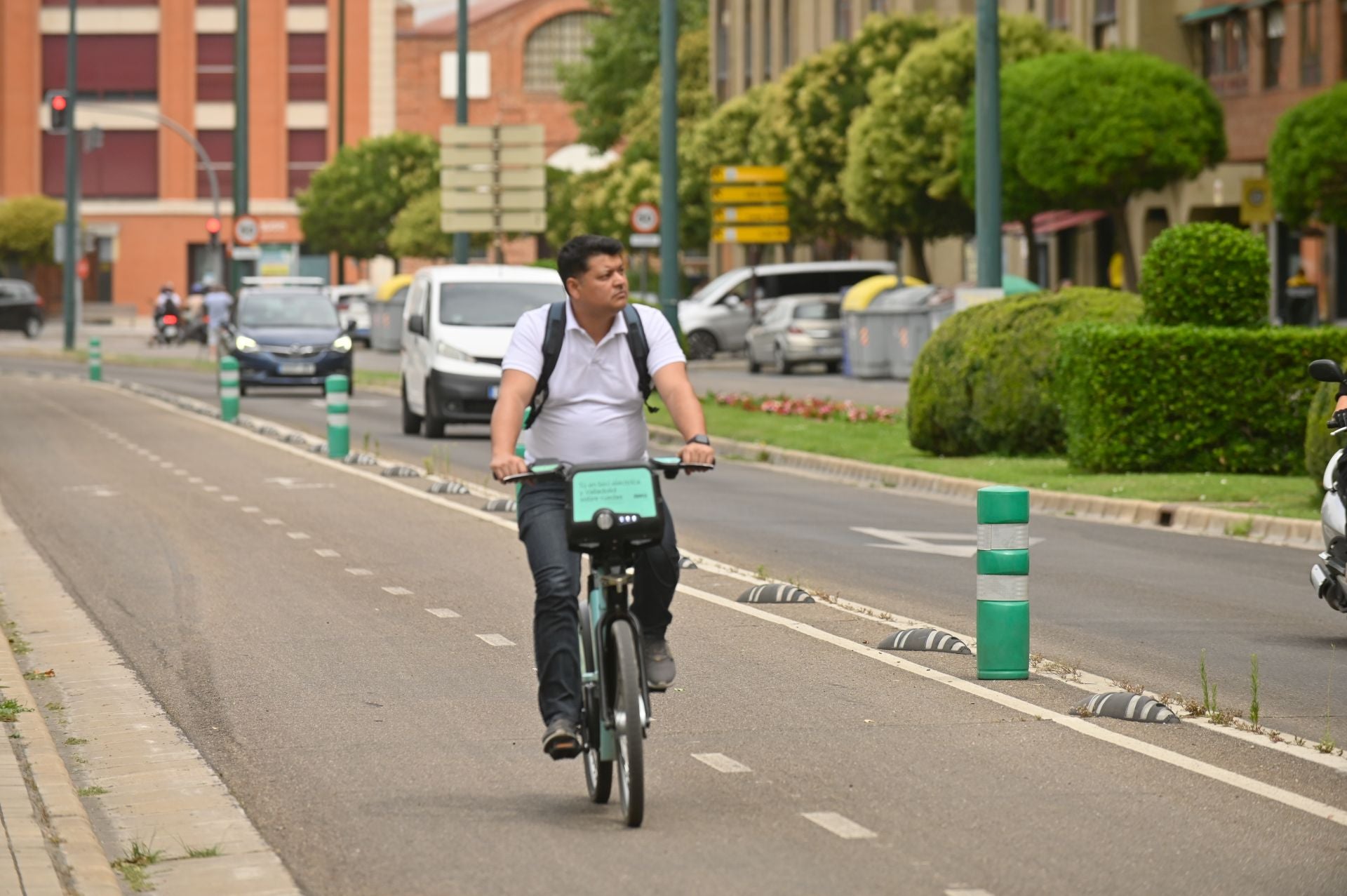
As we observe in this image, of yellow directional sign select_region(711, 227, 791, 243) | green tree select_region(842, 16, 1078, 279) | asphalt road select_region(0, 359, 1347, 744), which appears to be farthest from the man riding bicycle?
green tree select_region(842, 16, 1078, 279)

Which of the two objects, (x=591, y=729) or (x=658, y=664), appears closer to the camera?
(x=591, y=729)

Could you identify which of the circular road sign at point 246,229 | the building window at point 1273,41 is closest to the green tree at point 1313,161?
the building window at point 1273,41

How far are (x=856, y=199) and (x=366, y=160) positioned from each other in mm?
43602

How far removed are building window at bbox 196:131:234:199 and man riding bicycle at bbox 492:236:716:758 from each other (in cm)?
9798

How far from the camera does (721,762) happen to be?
823cm

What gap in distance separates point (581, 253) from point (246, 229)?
145 ft

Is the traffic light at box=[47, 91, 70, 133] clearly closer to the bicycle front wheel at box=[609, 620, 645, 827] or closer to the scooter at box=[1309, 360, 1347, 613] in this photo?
the scooter at box=[1309, 360, 1347, 613]

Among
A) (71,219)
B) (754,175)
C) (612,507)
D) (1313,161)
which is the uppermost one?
(754,175)

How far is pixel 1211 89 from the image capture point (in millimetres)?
50594

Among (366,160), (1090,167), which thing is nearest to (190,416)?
(1090,167)

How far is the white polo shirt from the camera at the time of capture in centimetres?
762

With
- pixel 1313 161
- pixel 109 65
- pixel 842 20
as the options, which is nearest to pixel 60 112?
pixel 1313 161

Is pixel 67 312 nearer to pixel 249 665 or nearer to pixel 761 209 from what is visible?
pixel 761 209

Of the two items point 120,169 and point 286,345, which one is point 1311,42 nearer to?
point 286,345
